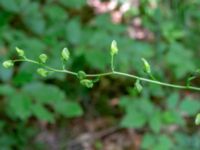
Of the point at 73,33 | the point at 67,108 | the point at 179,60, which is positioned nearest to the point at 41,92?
the point at 67,108

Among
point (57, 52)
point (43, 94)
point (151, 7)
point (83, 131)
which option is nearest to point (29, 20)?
point (57, 52)

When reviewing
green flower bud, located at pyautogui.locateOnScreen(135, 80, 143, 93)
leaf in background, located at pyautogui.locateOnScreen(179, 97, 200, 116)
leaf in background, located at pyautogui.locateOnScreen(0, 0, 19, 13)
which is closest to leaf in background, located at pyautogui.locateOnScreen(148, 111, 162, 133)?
leaf in background, located at pyautogui.locateOnScreen(179, 97, 200, 116)

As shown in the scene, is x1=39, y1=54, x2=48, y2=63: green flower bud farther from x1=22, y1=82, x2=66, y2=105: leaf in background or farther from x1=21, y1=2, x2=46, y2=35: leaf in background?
x1=21, y1=2, x2=46, y2=35: leaf in background

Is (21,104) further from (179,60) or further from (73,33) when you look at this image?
(179,60)

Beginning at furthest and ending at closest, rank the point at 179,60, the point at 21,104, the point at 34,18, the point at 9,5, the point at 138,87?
the point at 179,60 < the point at 34,18 < the point at 9,5 < the point at 21,104 < the point at 138,87

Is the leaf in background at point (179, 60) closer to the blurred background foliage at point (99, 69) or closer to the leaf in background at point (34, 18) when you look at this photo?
the blurred background foliage at point (99, 69)

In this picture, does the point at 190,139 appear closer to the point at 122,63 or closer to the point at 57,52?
the point at 122,63

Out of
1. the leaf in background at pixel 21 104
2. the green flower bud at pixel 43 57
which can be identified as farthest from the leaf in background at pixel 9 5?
the green flower bud at pixel 43 57

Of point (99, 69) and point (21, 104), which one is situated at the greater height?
point (99, 69)
